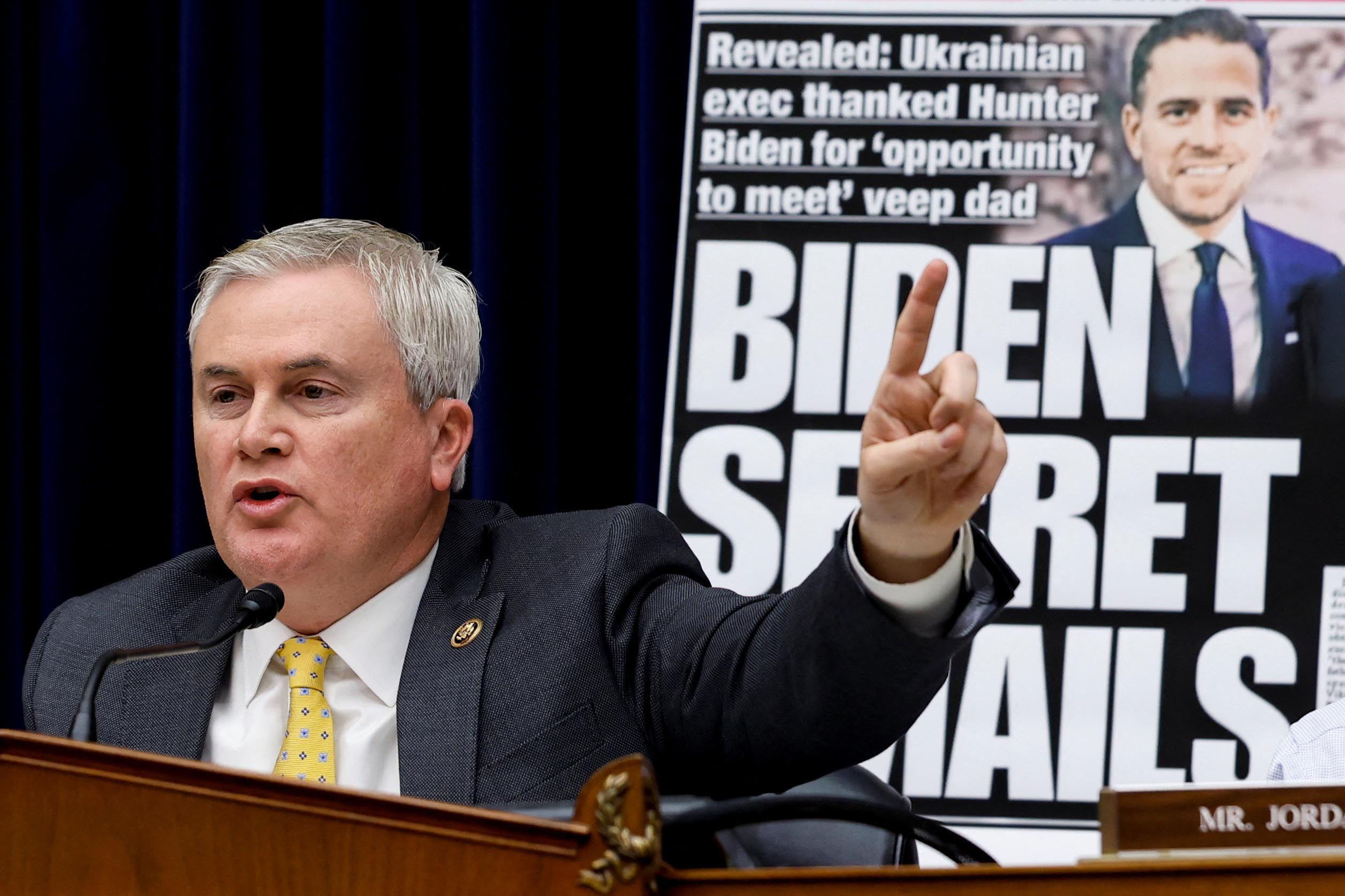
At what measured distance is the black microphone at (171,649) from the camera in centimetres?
112

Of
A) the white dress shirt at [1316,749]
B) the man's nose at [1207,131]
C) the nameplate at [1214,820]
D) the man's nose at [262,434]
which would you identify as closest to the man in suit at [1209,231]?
the man's nose at [1207,131]

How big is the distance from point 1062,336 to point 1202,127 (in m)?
0.36

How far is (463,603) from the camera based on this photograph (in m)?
1.77

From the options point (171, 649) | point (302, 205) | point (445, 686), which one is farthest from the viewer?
point (302, 205)

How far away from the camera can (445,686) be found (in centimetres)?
167

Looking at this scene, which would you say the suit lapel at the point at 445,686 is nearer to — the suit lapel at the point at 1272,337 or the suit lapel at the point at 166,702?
the suit lapel at the point at 166,702

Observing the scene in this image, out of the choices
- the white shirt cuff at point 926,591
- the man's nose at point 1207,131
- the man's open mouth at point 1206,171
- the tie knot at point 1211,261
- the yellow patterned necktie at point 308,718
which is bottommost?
the yellow patterned necktie at point 308,718

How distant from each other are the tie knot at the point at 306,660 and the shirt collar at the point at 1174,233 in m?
1.31

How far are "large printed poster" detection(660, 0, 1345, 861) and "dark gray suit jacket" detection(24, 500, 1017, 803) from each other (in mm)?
600

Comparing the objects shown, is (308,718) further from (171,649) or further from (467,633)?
(171,649)

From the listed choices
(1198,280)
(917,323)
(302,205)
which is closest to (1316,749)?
(917,323)

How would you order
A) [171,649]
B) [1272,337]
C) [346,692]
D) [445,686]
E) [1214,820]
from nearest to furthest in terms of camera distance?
[1214,820]
[171,649]
[445,686]
[346,692]
[1272,337]

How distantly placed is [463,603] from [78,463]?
1.53 metres

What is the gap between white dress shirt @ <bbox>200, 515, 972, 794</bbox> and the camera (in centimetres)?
171
